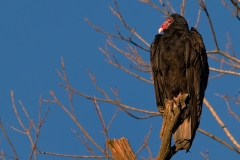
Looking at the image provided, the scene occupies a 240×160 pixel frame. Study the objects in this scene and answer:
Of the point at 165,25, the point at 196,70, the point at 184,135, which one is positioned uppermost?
the point at 165,25

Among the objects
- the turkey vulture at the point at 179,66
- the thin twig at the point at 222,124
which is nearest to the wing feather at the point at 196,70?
the turkey vulture at the point at 179,66

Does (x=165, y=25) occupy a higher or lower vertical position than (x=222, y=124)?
higher

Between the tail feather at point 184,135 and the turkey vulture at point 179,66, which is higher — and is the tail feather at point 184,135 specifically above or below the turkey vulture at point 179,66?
below

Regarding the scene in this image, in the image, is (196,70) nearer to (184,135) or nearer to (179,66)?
(179,66)

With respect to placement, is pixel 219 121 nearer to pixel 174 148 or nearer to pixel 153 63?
pixel 153 63

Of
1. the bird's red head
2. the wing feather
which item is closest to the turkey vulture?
the wing feather

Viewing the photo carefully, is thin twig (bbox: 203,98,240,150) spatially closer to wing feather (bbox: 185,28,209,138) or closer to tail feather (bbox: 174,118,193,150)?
wing feather (bbox: 185,28,209,138)

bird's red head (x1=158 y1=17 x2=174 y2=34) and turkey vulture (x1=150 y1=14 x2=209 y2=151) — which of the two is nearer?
turkey vulture (x1=150 y1=14 x2=209 y2=151)

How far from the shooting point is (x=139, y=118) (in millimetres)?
5418

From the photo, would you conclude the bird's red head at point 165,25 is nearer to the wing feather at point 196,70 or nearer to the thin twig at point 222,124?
the wing feather at point 196,70

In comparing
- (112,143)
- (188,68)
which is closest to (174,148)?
(112,143)

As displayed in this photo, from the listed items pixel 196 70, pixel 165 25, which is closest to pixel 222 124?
pixel 196 70

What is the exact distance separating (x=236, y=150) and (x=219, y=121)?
0.36m

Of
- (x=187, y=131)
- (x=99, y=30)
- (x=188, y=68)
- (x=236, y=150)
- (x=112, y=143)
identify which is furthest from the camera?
(x=99, y=30)
